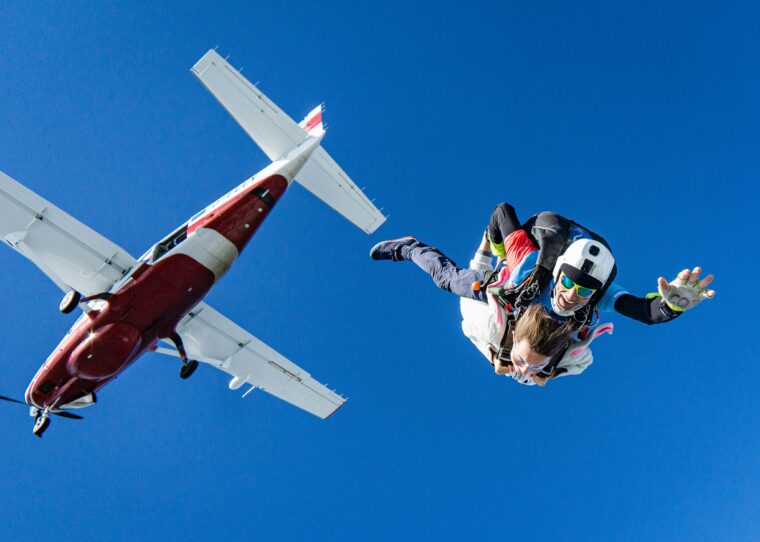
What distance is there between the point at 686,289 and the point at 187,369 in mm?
15779

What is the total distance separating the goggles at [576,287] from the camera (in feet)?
21.4

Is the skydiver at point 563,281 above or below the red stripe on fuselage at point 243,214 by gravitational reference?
below

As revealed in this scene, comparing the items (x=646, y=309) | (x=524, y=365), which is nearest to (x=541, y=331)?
(x=524, y=365)

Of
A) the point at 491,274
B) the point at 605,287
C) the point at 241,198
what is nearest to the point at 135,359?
the point at 241,198

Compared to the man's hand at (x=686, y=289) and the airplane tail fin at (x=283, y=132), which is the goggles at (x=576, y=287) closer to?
the man's hand at (x=686, y=289)

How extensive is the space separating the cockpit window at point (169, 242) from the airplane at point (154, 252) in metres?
0.04

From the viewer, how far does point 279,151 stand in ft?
60.2

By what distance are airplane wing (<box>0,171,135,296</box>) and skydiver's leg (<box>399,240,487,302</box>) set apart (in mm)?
11274

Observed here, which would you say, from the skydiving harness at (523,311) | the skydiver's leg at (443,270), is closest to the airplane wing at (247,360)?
the skydiver's leg at (443,270)

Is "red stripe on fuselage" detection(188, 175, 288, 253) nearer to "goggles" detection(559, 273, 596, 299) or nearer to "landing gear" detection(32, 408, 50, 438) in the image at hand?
"landing gear" detection(32, 408, 50, 438)

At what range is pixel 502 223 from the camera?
7859 mm

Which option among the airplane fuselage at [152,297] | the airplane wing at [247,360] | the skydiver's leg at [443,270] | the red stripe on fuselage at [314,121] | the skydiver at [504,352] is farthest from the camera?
the airplane wing at [247,360]

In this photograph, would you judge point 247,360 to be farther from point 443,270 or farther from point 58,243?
point 443,270

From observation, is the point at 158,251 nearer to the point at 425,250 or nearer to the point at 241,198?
the point at 241,198
